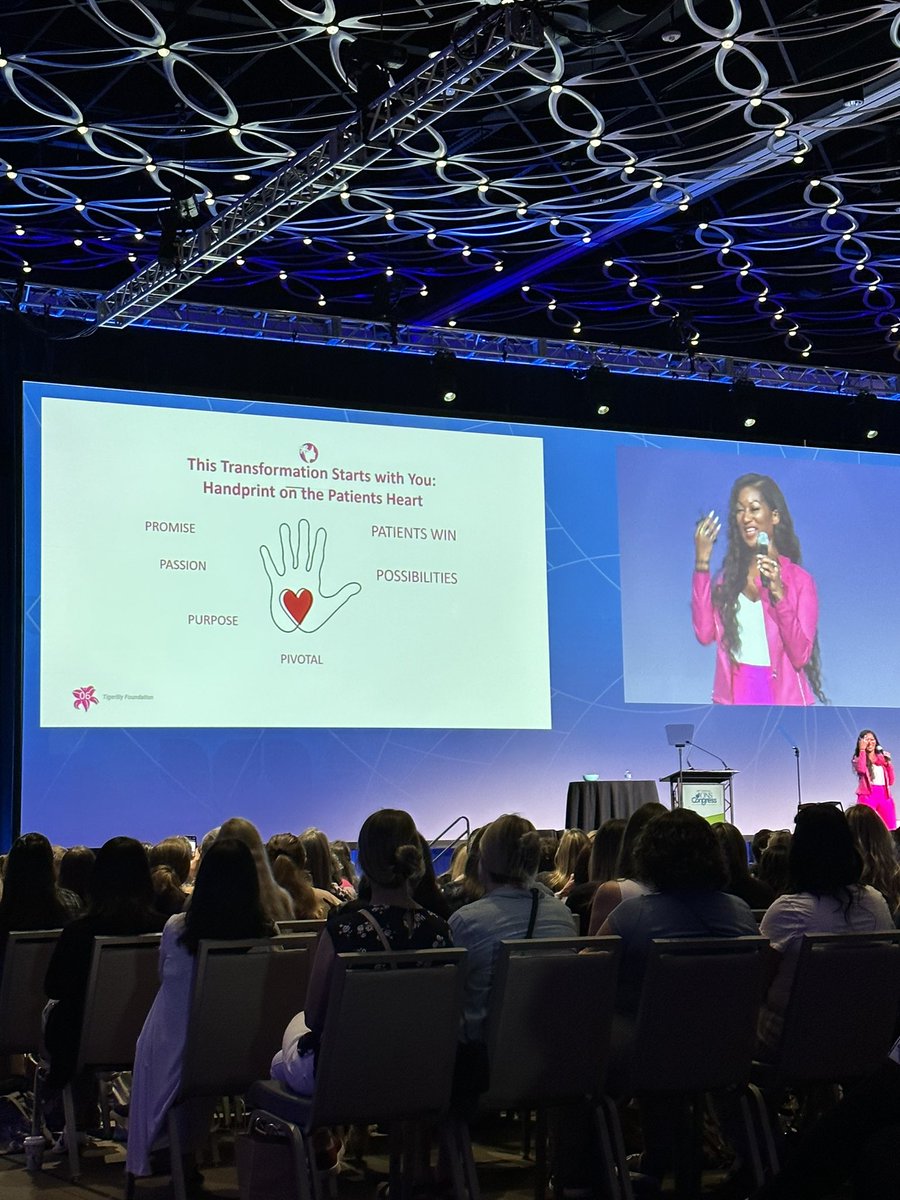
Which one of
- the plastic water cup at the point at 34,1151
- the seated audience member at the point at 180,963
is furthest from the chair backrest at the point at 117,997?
the plastic water cup at the point at 34,1151

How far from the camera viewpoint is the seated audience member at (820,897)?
4070mm

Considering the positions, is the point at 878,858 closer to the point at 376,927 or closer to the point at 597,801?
the point at 376,927

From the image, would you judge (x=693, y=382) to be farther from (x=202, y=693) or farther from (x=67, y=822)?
(x=67, y=822)

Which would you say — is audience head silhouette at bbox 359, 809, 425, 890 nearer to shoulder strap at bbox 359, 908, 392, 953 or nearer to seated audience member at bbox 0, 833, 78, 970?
shoulder strap at bbox 359, 908, 392, 953

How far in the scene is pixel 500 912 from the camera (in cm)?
383

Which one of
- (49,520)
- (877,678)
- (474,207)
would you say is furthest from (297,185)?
(877,678)

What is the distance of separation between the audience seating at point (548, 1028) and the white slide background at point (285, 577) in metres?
7.60

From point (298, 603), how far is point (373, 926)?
794 centimetres

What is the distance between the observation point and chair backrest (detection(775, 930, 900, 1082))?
3.84m

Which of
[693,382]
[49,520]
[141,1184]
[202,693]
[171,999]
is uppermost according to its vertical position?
[693,382]

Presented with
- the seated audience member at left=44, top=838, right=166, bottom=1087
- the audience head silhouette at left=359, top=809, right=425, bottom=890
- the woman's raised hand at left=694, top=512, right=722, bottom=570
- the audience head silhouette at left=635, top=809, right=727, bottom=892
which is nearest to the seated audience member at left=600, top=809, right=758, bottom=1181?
the audience head silhouette at left=635, top=809, right=727, bottom=892

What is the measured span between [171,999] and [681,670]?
30.4ft

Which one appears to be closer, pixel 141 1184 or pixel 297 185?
pixel 141 1184

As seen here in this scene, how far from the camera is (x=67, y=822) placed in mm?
10734
